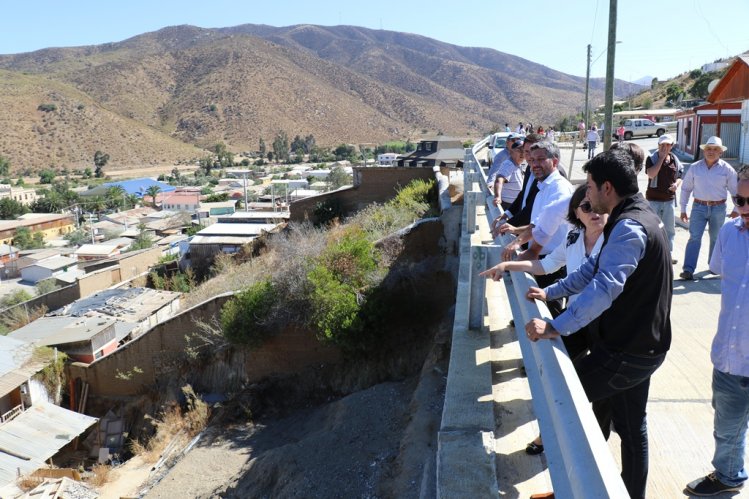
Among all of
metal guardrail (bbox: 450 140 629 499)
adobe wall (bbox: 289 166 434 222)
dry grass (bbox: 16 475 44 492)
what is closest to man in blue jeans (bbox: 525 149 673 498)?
metal guardrail (bbox: 450 140 629 499)

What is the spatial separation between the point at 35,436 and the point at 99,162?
81267mm

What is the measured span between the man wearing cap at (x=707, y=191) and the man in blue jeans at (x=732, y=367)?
11.4ft

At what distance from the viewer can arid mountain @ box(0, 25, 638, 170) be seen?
297 feet

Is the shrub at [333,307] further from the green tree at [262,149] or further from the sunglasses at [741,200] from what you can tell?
the green tree at [262,149]

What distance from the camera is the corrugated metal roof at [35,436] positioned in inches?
514

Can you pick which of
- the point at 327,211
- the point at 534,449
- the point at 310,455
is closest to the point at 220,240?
the point at 327,211

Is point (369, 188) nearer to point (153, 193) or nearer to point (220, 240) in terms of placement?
point (220, 240)

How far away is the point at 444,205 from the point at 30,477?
1121cm

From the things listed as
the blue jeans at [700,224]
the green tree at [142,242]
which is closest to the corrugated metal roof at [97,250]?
the green tree at [142,242]

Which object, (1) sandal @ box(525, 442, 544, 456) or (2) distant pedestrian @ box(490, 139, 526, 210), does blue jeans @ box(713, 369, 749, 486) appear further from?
(2) distant pedestrian @ box(490, 139, 526, 210)

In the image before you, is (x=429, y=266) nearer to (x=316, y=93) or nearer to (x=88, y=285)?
(x=88, y=285)

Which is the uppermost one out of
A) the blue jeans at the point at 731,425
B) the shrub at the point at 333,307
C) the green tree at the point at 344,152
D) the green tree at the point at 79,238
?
the green tree at the point at 344,152

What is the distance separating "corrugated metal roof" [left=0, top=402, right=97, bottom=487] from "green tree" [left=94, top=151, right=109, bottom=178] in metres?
77.8

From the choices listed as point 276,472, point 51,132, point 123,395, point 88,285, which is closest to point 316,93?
point 51,132
